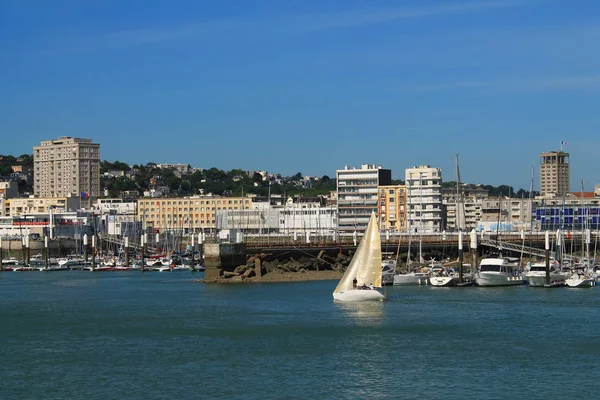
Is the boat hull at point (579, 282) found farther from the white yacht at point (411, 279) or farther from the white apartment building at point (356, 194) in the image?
the white apartment building at point (356, 194)

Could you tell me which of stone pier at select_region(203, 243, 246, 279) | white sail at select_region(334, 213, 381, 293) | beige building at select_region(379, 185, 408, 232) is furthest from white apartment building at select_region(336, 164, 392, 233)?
white sail at select_region(334, 213, 381, 293)

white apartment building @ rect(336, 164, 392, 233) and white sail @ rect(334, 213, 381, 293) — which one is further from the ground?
white apartment building @ rect(336, 164, 392, 233)

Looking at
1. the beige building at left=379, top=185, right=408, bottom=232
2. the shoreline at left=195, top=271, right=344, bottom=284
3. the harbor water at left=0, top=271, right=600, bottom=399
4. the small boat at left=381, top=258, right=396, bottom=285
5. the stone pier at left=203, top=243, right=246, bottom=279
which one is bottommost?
the harbor water at left=0, top=271, right=600, bottom=399

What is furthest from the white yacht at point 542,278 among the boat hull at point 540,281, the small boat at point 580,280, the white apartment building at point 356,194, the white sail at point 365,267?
the white apartment building at point 356,194

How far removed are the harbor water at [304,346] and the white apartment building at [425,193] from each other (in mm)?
85160

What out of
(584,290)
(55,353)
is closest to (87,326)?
(55,353)

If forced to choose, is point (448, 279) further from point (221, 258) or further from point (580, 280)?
point (221, 258)

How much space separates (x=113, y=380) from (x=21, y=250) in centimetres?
14064

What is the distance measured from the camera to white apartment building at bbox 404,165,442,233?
16038 centimetres

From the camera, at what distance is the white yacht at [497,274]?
7812 cm

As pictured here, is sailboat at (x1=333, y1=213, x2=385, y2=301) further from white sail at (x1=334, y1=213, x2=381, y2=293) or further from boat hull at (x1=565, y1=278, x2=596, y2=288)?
boat hull at (x1=565, y1=278, x2=596, y2=288)

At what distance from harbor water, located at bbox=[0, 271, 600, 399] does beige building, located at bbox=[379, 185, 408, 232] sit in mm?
89760

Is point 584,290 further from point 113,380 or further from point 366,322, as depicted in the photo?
point 113,380

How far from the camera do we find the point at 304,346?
47.8 meters
